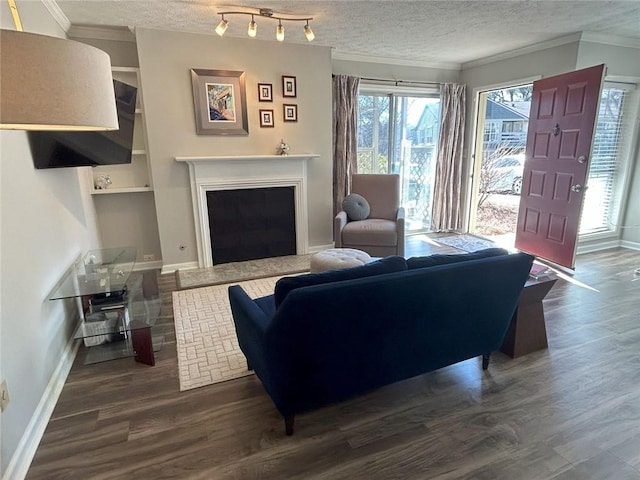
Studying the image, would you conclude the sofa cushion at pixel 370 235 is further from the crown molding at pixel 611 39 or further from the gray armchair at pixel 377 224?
the crown molding at pixel 611 39

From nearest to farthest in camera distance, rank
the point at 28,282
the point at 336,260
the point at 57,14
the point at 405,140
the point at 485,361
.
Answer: the point at 28,282 < the point at 485,361 < the point at 336,260 < the point at 57,14 < the point at 405,140

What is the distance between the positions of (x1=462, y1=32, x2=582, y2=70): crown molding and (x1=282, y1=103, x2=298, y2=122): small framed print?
2777 mm

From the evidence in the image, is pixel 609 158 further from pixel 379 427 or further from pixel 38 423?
pixel 38 423

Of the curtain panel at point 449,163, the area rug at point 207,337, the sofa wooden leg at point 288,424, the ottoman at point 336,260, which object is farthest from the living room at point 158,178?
the ottoman at point 336,260

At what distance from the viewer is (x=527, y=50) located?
172 inches

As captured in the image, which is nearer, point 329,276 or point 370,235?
point 329,276

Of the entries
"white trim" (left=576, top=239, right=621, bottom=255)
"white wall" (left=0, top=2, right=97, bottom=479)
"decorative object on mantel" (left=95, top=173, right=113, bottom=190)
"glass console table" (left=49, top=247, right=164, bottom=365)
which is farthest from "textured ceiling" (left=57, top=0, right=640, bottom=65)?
"white trim" (left=576, top=239, right=621, bottom=255)

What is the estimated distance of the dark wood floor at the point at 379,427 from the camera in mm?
1631

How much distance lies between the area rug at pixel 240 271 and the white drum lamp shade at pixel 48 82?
2915 mm

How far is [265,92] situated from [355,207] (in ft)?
5.56

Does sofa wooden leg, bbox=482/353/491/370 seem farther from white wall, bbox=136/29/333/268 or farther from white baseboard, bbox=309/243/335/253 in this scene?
white wall, bbox=136/29/333/268

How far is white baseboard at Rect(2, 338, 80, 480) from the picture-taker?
1585 mm

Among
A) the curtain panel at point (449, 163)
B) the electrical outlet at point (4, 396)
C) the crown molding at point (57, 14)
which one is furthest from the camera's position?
the curtain panel at point (449, 163)

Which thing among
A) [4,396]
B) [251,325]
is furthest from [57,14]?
[251,325]
